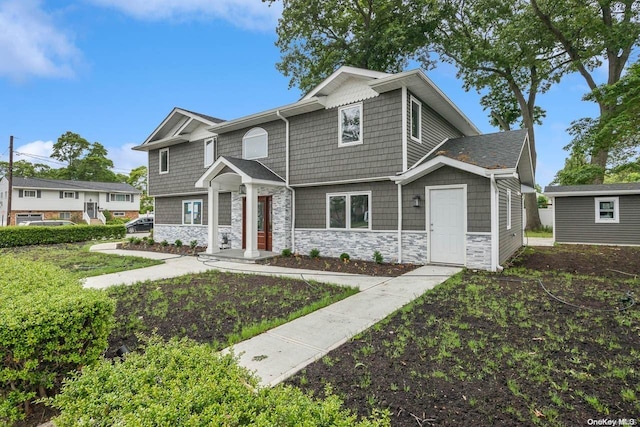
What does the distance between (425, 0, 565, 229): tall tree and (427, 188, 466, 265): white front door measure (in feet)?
46.2

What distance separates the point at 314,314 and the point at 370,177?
554 centimetres

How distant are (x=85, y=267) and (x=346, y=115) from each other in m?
9.36

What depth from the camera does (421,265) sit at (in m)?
8.81

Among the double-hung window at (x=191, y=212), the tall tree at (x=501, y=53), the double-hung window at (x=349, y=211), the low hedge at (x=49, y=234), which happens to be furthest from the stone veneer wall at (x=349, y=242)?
the tall tree at (x=501, y=53)

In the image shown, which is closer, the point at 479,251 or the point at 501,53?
the point at 479,251

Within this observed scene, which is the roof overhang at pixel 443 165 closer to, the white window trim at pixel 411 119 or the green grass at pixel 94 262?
the white window trim at pixel 411 119

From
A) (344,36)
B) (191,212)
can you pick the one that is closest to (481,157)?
(191,212)

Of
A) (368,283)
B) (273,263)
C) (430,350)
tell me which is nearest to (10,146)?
(273,263)

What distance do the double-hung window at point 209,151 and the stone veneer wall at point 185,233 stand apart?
2869 millimetres

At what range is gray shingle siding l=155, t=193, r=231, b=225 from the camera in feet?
43.0

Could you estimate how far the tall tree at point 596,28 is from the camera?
14781mm

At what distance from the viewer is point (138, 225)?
26078mm

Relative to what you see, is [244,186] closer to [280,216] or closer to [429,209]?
[280,216]

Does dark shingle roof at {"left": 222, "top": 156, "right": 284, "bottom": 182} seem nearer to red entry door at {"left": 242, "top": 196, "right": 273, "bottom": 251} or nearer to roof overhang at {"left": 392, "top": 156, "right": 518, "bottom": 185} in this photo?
red entry door at {"left": 242, "top": 196, "right": 273, "bottom": 251}
